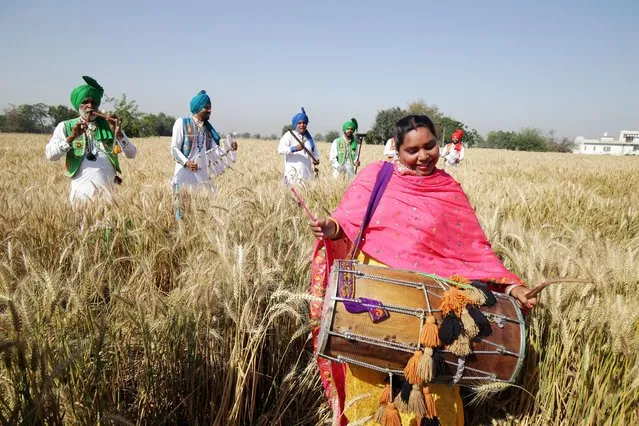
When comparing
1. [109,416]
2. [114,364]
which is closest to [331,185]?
[114,364]

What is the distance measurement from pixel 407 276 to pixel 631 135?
15326 centimetres

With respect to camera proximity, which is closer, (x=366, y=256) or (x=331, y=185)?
(x=366, y=256)

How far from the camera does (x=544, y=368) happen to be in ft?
5.25

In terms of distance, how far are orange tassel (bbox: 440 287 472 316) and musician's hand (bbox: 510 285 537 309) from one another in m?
0.35

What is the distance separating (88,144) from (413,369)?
3748mm

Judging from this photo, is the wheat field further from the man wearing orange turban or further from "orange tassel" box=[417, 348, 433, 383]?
the man wearing orange turban

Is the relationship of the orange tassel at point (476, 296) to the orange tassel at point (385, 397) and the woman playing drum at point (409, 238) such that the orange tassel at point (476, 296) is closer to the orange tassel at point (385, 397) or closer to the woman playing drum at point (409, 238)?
the woman playing drum at point (409, 238)

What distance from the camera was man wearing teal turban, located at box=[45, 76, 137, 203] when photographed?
352cm

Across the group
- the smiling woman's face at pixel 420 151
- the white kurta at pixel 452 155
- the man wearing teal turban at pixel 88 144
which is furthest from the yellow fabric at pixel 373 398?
the white kurta at pixel 452 155

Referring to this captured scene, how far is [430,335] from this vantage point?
4.28 feet

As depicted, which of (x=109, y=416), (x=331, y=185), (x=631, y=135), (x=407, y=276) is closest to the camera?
Result: (x=109, y=416)

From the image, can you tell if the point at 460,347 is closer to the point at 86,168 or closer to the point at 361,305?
the point at 361,305

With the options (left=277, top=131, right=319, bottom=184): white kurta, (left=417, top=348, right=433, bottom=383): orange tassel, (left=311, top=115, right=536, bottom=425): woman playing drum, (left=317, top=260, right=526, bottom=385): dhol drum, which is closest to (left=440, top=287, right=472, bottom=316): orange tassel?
(left=317, top=260, right=526, bottom=385): dhol drum

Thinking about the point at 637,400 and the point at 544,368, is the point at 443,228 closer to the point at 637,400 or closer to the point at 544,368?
the point at 544,368
